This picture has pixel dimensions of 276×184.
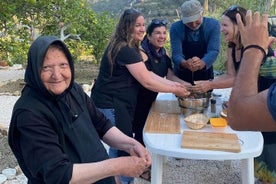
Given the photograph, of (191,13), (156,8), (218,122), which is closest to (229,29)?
(191,13)

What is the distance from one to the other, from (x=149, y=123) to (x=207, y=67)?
109 cm

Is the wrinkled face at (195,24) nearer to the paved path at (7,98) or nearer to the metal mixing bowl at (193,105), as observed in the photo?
the metal mixing bowl at (193,105)

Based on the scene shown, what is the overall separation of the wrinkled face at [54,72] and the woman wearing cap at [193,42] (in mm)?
1705

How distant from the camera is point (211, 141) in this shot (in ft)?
6.91

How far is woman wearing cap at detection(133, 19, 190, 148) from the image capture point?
3.06m

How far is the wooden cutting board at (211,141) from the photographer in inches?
79.5

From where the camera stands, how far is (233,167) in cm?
354

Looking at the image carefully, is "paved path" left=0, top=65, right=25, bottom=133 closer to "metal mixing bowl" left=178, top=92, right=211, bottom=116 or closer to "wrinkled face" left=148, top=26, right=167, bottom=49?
"wrinkled face" left=148, top=26, right=167, bottom=49

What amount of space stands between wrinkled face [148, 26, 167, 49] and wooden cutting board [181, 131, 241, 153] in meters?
1.11

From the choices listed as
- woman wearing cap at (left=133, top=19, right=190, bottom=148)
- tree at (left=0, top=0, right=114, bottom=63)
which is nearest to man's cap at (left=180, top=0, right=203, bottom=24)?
woman wearing cap at (left=133, top=19, right=190, bottom=148)

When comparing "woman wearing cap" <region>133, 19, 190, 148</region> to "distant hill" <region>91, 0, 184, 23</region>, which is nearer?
"woman wearing cap" <region>133, 19, 190, 148</region>

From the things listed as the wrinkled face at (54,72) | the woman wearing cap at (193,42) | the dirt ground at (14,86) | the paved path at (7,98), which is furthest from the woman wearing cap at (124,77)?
the paved path at (7,98)

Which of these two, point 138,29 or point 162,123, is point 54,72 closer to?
point 162,123

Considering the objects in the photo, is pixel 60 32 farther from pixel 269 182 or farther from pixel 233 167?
pixel 269 182
